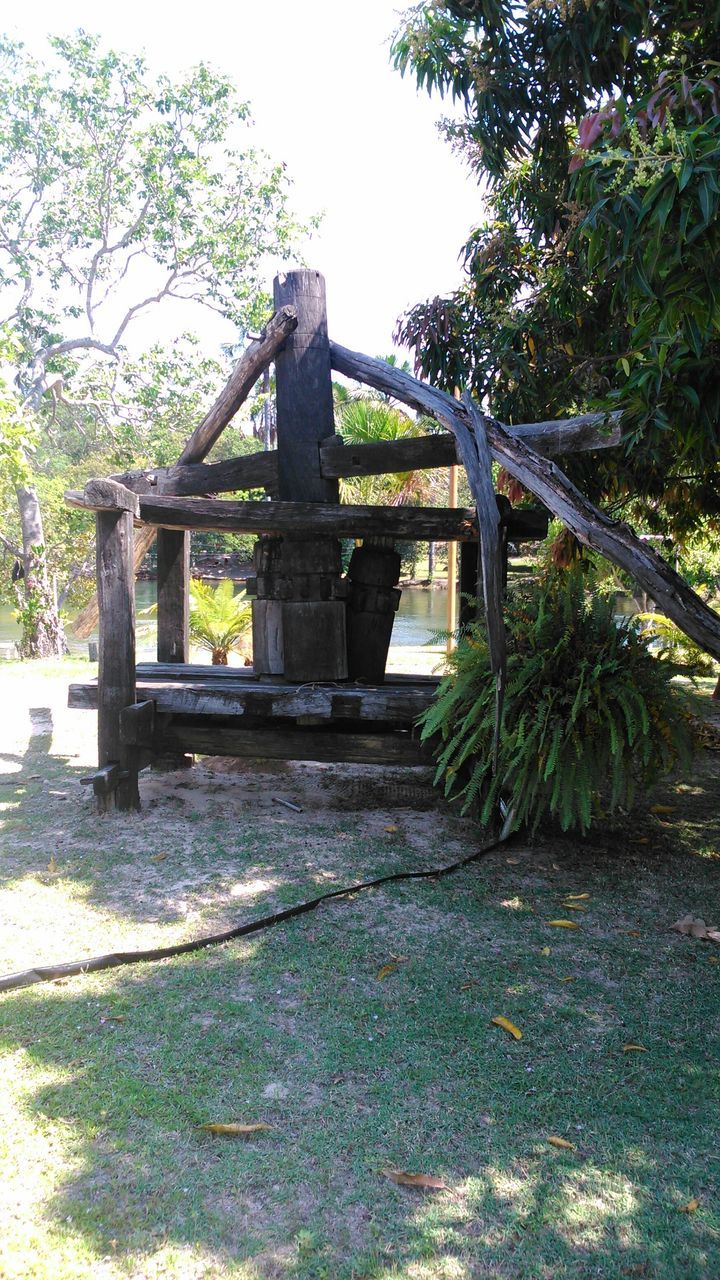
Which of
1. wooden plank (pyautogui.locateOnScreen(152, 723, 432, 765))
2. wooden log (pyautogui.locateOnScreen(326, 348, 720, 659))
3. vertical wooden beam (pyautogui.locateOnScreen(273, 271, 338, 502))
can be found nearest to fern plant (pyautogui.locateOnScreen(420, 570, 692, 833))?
wooden log (pyautogui.locateOnScreen(326, 348, 720, 659))

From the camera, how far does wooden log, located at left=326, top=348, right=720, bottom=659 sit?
4.26 meters

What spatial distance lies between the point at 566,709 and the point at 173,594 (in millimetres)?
4334

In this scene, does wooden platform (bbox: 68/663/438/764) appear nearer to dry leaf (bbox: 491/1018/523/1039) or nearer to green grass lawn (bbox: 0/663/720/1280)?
green grass lawn (bbox: 0/663/720/1280)

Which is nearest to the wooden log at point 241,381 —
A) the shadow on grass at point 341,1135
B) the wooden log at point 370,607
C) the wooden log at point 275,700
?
the wooden log at point 275,700

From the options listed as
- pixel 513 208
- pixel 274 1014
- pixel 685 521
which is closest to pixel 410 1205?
pixel 274 1014

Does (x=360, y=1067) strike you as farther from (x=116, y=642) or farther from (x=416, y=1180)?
(x=116, y=642)

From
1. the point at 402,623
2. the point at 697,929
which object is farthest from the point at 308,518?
the point at 402,623

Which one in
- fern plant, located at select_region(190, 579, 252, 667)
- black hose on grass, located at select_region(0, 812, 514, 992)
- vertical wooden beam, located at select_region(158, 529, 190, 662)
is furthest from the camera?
fern plant, located at select_region(190, 579, 252, 667)

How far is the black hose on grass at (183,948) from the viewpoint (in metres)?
3.53

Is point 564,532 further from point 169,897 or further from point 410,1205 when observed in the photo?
point 410,1205

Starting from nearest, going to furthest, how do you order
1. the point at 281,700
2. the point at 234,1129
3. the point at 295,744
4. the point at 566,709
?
1. the point at 234,1129
2. the point at 566,709
3. the point at 281,700
4. the point at 295,744

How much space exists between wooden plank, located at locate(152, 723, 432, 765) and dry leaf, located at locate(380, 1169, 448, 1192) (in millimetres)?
3361

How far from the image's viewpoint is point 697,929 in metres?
4.14

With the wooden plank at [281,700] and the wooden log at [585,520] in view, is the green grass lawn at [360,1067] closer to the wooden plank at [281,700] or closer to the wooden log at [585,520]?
the wooden plank at [281,700]
